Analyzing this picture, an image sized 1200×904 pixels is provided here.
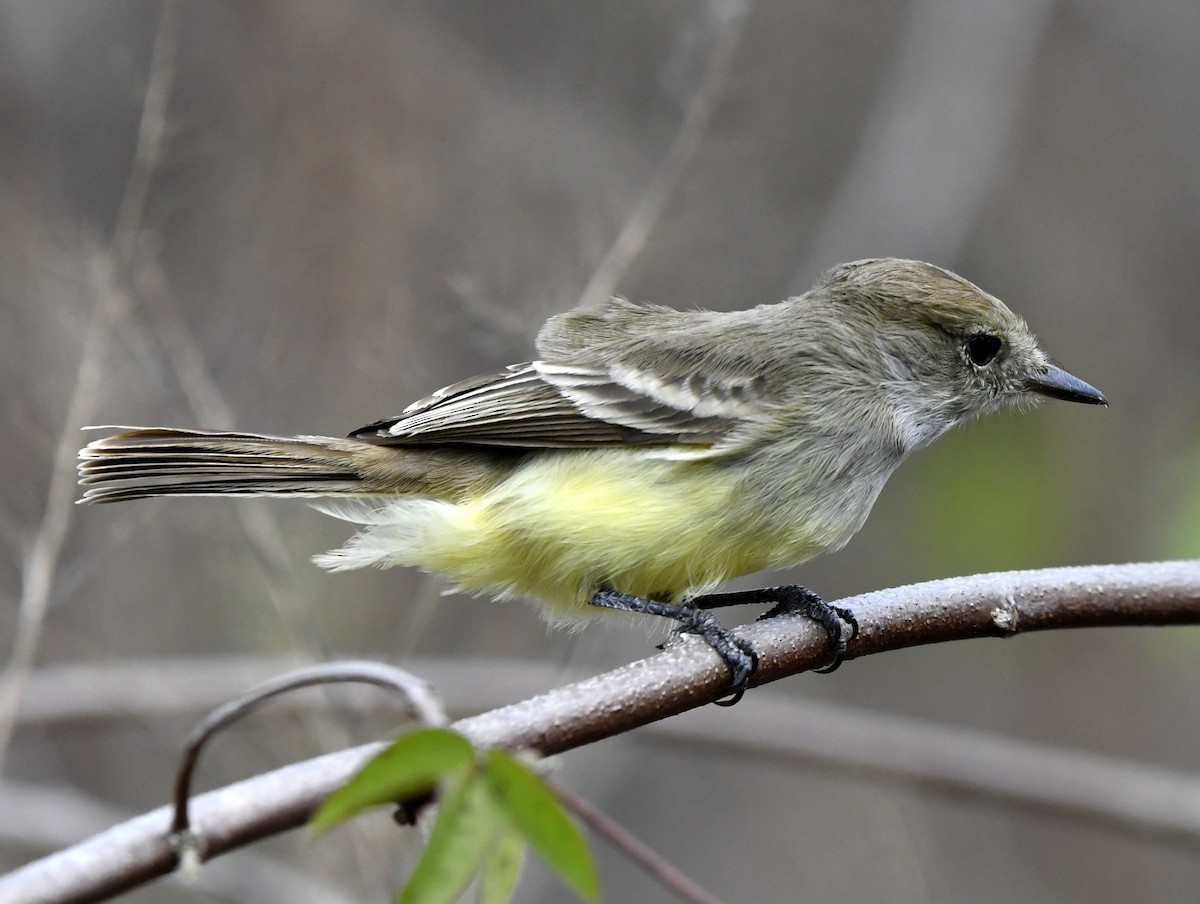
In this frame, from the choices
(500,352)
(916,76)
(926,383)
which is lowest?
(926,383)

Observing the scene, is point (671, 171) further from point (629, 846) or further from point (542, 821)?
point (542, 821)

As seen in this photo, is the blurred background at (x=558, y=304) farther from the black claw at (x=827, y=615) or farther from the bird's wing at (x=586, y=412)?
the black claw at (x=827, y=615)

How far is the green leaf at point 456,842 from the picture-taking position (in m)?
1.40

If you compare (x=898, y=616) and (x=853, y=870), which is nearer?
(x=898, y=616)

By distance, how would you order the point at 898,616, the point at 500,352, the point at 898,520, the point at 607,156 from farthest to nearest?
1. the point at 898,520
2. the point at 607,156
3. the point at 500,352
4. the point at 898,616

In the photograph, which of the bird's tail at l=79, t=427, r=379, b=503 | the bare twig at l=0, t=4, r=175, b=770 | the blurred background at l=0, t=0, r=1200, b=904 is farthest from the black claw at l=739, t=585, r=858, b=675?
the bare twig at l=0, t=4, r=175, b=770

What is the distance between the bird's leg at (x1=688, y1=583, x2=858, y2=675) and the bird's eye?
1068mm

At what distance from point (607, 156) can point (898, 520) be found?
111 inches

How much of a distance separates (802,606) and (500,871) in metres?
2.08

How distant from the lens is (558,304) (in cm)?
496

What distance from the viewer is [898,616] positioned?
302 centimetres

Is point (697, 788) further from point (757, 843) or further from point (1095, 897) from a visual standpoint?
point (1095, 897)

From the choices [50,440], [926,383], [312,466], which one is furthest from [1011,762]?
[50,440]

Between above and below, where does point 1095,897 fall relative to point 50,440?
below
